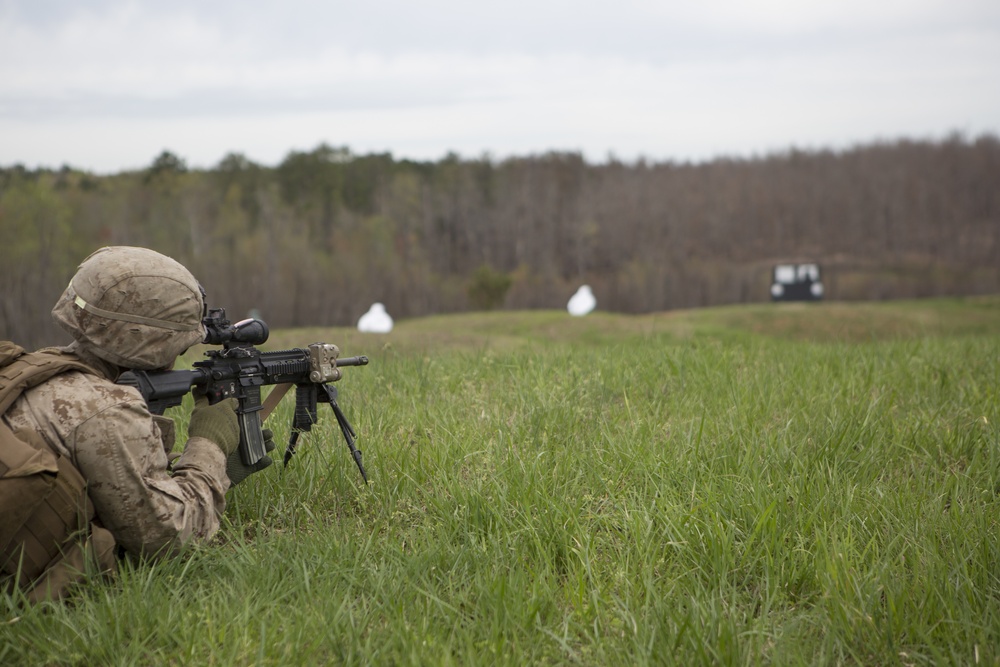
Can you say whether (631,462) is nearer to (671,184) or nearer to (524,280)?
(524,280)

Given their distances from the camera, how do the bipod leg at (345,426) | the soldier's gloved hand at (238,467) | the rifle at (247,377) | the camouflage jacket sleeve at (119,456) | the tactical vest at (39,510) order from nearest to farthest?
the tactical vest at (39,510)
the camouflage jacket sleeve at (119,456)
the rifle at (247,377)
the soldier's gloved hand at (238,467)
the bipod leg at (345,426)

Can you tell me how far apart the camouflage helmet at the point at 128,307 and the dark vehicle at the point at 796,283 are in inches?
2299

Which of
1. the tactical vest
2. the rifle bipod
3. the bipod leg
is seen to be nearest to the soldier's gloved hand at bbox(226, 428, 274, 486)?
the rifle bipod

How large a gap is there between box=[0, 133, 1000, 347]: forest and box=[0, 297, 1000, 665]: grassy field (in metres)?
35.3

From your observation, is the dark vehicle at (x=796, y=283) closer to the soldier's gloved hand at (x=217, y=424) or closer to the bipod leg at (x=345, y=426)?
the bipod leg at (x=345, y=426)

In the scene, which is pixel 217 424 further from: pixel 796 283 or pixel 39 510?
pixel 796 283

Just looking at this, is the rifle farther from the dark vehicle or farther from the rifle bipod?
the dark vehicle

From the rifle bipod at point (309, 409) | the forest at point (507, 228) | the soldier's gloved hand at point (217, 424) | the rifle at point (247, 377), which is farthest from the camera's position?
the forest at point (507, 228)

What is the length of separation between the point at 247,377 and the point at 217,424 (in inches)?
11.3

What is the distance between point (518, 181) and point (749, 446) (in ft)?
251

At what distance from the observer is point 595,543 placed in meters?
3.77

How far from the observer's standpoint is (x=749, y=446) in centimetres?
484

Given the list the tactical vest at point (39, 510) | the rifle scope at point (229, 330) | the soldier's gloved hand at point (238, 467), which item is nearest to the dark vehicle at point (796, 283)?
the rifle scope at point (229, 330)

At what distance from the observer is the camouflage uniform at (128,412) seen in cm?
325
